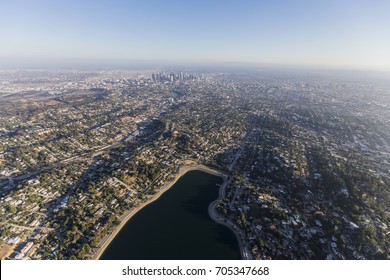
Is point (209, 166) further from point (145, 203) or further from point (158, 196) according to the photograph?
point (145, 203)

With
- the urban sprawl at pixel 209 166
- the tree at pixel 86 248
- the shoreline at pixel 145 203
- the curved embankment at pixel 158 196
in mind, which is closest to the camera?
the tree at pixel 86 248

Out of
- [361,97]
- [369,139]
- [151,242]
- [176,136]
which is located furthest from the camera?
[361,97]

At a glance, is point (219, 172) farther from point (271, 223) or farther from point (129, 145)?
point (129, 145)

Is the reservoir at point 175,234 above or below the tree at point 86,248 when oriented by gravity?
below

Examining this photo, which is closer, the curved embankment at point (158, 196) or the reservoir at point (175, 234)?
the reservoir at point (175, 234)

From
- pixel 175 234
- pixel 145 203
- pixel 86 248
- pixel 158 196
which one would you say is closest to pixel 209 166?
pixel 158 196

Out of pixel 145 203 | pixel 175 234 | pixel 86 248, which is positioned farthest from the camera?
pixel 145 203

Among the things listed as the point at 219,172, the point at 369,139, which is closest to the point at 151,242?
the point at 219,172

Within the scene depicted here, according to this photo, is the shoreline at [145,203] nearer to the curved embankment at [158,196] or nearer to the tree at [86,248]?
the curved embankment at [158,196]

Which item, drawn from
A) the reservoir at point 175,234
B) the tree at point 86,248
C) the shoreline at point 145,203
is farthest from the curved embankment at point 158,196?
the tree at point 86,248
